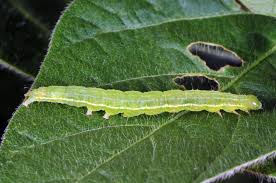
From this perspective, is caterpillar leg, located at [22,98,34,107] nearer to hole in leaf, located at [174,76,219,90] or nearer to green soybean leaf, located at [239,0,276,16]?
hole in leaf, located at [174,76,219,90]

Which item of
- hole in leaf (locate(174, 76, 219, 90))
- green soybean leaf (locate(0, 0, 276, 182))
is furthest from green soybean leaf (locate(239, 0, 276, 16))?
hole in leaf (locate(174, 76, 219, 90))

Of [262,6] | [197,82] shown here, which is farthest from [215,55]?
[262,6]

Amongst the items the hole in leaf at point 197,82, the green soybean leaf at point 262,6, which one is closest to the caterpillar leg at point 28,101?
the hole in leaf at point 197,82

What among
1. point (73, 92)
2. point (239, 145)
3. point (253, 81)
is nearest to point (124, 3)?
point (73, 92)

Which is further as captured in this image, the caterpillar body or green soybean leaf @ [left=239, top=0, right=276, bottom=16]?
green soybean leaf @ [left=239, top=0, right=276, bottom=16]

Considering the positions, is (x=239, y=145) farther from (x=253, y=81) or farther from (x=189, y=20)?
(x=189, y=20)

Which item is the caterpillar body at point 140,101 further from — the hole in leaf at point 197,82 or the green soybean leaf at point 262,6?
the green soybean leaf at point 262,6
